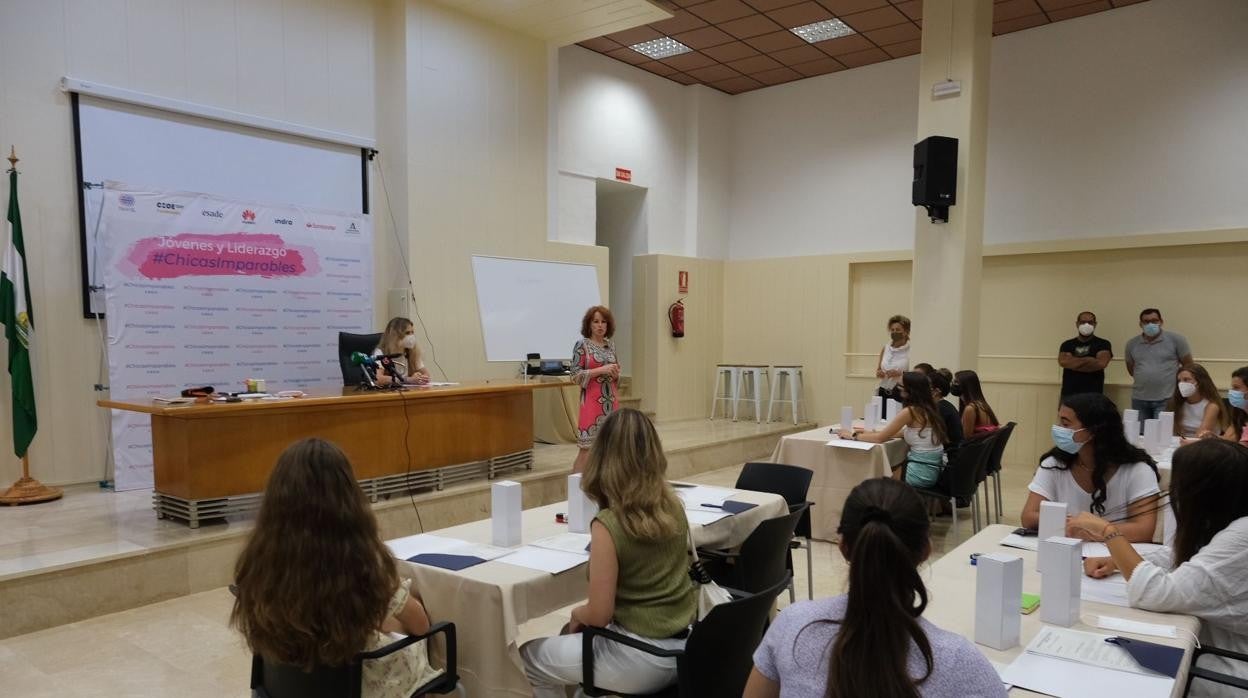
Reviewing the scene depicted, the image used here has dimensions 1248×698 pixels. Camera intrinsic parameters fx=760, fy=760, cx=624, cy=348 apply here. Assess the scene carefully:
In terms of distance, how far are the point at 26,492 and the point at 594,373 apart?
147 inches

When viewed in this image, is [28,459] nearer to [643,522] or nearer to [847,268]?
[643,522]

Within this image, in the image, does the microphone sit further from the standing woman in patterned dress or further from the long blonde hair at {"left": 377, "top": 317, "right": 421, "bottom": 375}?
the standing woman in patterned dress

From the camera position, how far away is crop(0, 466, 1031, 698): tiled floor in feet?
9.80

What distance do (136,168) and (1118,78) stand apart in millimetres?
8785

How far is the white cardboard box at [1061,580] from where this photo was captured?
6.10 ft

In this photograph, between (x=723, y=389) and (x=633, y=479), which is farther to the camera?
(x=723, y=389)

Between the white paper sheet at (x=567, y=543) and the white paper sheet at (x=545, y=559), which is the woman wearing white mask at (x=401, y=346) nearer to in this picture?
the white paper sheet at (x=567, y=543)

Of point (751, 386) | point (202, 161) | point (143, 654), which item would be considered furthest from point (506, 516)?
point (751, 386)

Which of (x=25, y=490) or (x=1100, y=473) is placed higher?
(x=1100, y=473)

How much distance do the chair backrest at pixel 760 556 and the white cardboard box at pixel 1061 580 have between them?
3.05ft

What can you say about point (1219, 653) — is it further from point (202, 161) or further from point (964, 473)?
point (202, 161)

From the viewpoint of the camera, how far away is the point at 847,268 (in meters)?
9.30

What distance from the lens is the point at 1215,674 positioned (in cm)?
183

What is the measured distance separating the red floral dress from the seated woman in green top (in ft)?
10.8
